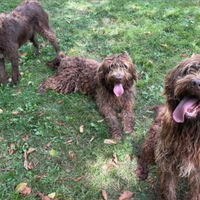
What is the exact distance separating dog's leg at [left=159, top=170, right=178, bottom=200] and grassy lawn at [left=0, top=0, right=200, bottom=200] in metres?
0.34

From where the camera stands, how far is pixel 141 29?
22.1 feet

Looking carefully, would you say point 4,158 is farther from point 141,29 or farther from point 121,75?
point 141,29

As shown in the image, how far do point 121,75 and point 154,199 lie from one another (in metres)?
1.95

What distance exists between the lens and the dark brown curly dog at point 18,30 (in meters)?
4.65

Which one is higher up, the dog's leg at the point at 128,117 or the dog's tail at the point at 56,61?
the dog's tail at the point at 56,61

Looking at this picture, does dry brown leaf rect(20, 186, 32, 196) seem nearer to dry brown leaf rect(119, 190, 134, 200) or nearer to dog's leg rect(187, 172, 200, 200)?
dry brown leaf rect(119, 190, 134, 200)

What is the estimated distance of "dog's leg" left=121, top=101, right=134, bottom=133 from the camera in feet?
13.5

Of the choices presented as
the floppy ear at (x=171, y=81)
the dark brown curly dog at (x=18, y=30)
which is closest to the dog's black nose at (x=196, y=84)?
the floppy ear at (x=171, y=81)

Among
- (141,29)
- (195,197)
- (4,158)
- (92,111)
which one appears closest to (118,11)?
(141,29)

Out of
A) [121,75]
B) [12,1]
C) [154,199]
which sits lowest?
[154,199]

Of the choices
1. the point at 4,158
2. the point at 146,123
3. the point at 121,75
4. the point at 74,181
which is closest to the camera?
the point at 74,181

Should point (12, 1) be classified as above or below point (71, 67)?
above

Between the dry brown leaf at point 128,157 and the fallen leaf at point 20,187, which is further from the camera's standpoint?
the dry brown leaf at point 128,157

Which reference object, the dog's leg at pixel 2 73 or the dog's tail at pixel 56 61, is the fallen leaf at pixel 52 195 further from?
the dog's tail at pixel 56 61
